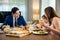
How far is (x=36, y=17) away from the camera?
550 cm

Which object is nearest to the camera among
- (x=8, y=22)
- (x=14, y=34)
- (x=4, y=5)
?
Answer: (x=14, y=34)

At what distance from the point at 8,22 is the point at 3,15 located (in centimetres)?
109

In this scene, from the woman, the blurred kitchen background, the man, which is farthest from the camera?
the blurred kitchen background

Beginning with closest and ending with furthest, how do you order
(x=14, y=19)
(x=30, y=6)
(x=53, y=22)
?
(x=53, y=22) < (x=14, y=19) < (x=30, y=6)

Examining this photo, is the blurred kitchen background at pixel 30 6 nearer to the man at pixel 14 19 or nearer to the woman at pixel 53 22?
the man at pixel 14 19

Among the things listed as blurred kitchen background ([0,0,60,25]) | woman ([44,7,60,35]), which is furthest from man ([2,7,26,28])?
blurred kitchen background ([0,0,60,25])

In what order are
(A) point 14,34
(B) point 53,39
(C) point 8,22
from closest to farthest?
(B) point 53,39, (A) point 14,34, (C) point 8,22

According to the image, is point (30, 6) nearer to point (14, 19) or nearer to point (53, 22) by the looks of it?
point (14, 19)

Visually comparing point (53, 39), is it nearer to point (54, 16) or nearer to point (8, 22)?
point (54, 16)

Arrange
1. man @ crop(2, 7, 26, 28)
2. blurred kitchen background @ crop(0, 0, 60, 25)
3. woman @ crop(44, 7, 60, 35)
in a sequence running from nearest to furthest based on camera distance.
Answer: woman @ crop(44, 7, 60, 35)
man @ crop(2, 7, 26, 28)
blurred kitchen background @ crop(0, 0, 60, 25)

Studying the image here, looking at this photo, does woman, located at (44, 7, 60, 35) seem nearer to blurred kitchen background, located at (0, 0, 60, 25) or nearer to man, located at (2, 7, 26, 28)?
man, located at (2, 7, 26, 28)

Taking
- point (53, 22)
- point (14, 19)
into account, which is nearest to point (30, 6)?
point (14, 19)

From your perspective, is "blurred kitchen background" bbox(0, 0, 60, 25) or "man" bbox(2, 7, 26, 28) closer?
"man" bbox(2, 7, 26, 28)

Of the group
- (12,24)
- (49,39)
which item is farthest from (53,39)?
(12,24)
